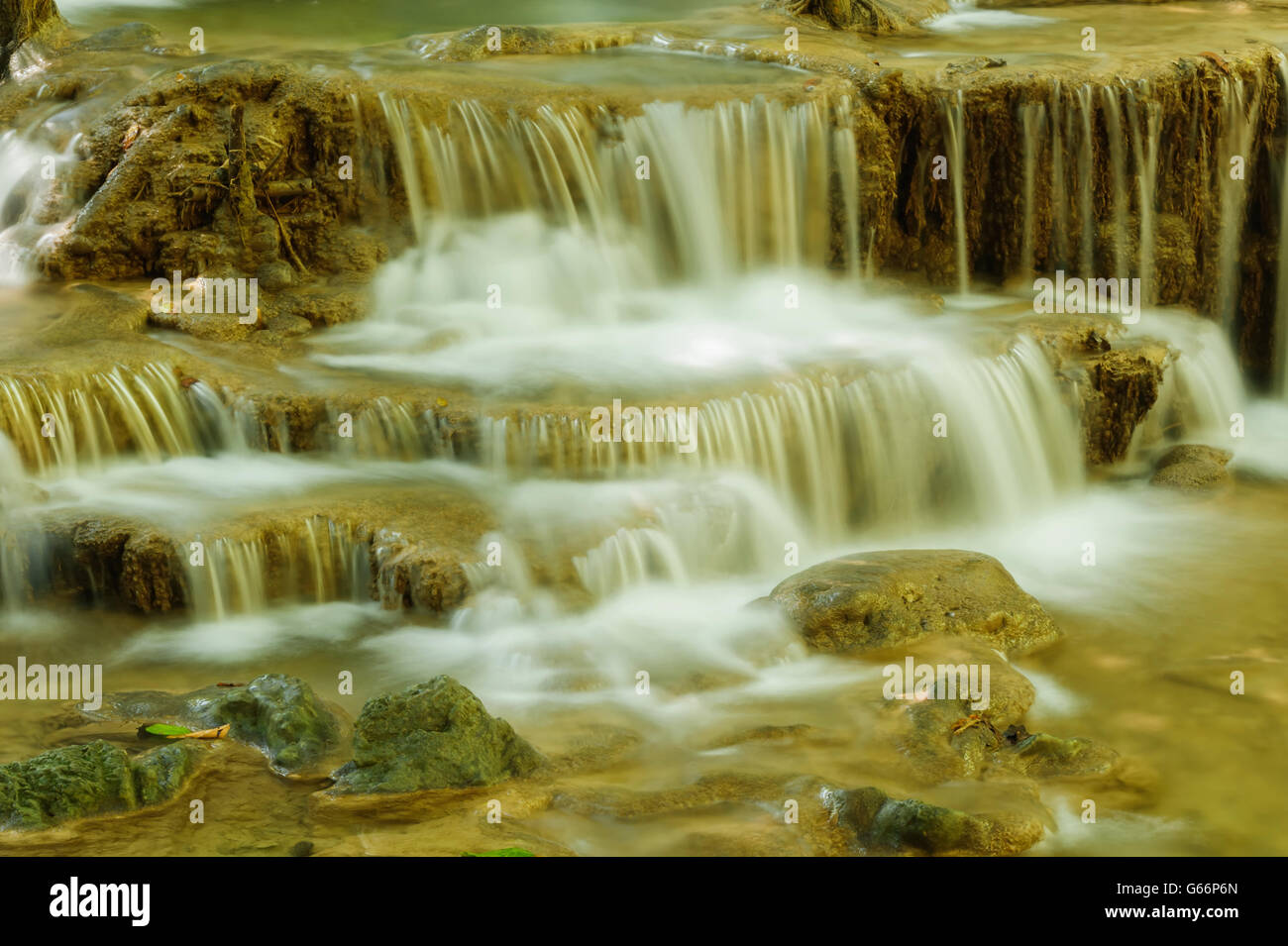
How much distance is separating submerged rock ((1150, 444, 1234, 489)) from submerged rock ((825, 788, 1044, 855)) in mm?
5070

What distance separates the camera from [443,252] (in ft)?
33.9

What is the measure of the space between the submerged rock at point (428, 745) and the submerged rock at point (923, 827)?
123 cm

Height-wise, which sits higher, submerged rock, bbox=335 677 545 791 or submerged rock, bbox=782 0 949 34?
submerged rock, bbox=782 0 949 34

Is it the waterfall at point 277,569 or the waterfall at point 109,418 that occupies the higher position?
the waterfall at point 109,418

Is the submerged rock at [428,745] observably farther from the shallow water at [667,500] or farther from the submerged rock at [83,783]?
the submerged rock at [83,783]

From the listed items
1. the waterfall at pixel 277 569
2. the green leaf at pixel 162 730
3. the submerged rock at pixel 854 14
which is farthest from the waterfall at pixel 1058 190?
the green leaf at pixel 162 730

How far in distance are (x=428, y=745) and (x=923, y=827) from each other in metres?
1.77

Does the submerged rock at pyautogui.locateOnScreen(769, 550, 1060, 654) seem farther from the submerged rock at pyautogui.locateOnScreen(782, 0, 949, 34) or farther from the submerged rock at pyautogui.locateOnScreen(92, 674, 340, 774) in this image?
the submerged rock at pyautogui.locateOnScreen(782, 0, 949, 34)

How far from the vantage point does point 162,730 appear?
598 cm

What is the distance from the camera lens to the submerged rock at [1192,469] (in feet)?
33.2

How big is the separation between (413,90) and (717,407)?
3.44 meters

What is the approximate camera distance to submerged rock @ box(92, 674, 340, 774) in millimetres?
5820

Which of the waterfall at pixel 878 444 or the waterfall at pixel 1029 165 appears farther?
the waterfall at pixel 1029 165

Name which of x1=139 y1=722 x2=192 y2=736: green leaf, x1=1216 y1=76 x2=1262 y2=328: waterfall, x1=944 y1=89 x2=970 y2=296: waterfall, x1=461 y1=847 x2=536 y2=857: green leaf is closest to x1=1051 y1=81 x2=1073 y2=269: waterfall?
x1=944 y1=89 x2=970 y2=296: waterfall
